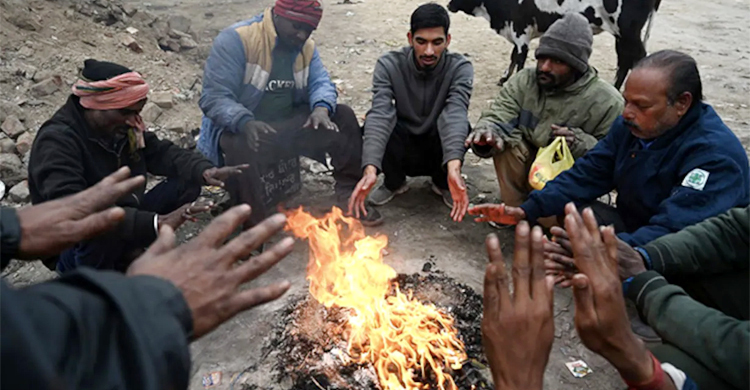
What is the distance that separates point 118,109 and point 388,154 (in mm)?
2560

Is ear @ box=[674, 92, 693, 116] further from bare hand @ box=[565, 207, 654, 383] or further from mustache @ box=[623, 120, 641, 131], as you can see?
bare hand @ box=[565, 207, 654, 383]

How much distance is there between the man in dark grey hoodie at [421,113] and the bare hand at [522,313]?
2.65 m

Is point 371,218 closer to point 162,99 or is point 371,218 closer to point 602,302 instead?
point 602,302

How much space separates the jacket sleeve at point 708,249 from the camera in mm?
2602

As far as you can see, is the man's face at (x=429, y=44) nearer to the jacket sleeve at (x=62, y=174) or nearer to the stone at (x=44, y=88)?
the jacket sleeve at (x=62, y=174)

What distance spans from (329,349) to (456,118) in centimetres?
259

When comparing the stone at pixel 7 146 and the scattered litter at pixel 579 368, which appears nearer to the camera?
the scattered litter at pixel 579 368

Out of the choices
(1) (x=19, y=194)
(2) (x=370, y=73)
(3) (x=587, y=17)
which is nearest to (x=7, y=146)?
(1) (x=19, y=194)

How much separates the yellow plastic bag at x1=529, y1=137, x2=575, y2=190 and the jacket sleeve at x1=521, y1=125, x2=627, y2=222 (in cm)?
23

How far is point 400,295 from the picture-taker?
3.61m

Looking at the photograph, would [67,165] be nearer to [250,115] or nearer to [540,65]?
[250,115]

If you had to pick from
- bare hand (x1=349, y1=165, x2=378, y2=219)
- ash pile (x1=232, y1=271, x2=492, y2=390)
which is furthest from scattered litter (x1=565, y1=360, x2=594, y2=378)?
bare hand (x1=349, y1=165, x2=378, y2=219)

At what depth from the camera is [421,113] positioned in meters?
5.00

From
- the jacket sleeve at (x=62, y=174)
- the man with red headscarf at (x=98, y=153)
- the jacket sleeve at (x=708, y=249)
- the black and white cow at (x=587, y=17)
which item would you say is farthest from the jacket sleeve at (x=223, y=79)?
the black and white cow at (x=587, y=17)
